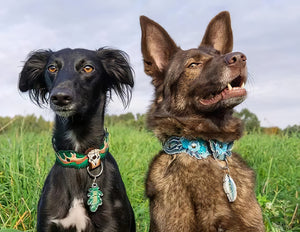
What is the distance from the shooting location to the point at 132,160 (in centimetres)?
706

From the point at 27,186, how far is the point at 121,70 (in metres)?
2.28

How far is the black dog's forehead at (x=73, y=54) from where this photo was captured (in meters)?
3.64

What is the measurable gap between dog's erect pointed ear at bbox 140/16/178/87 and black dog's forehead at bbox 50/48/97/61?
0.57m

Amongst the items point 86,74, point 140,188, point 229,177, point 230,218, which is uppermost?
point 86,74

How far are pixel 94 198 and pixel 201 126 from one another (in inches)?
45.1

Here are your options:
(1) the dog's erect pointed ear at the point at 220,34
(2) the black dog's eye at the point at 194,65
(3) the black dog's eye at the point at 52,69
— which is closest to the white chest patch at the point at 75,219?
(3) the black dog's eye at the point at 52,69

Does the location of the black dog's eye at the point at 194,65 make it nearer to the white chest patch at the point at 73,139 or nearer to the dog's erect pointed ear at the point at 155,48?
the dog's erect pointed ear at the point at 155,48

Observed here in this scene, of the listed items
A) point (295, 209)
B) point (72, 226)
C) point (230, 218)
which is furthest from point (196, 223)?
point (295, 209)

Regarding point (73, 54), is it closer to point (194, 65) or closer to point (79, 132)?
point (79, 132)

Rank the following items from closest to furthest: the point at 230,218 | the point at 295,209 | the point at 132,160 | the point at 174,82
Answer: the point at 230,218 < the point at 174,82 < the point at 295,209 < the point at 132,160

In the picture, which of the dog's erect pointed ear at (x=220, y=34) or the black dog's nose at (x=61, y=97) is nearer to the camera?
the black dog's nose at (x=61, y=97)

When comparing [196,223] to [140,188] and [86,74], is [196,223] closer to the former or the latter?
[86,74]

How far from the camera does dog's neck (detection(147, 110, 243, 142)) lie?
10.7ft

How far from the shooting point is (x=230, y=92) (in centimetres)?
315
